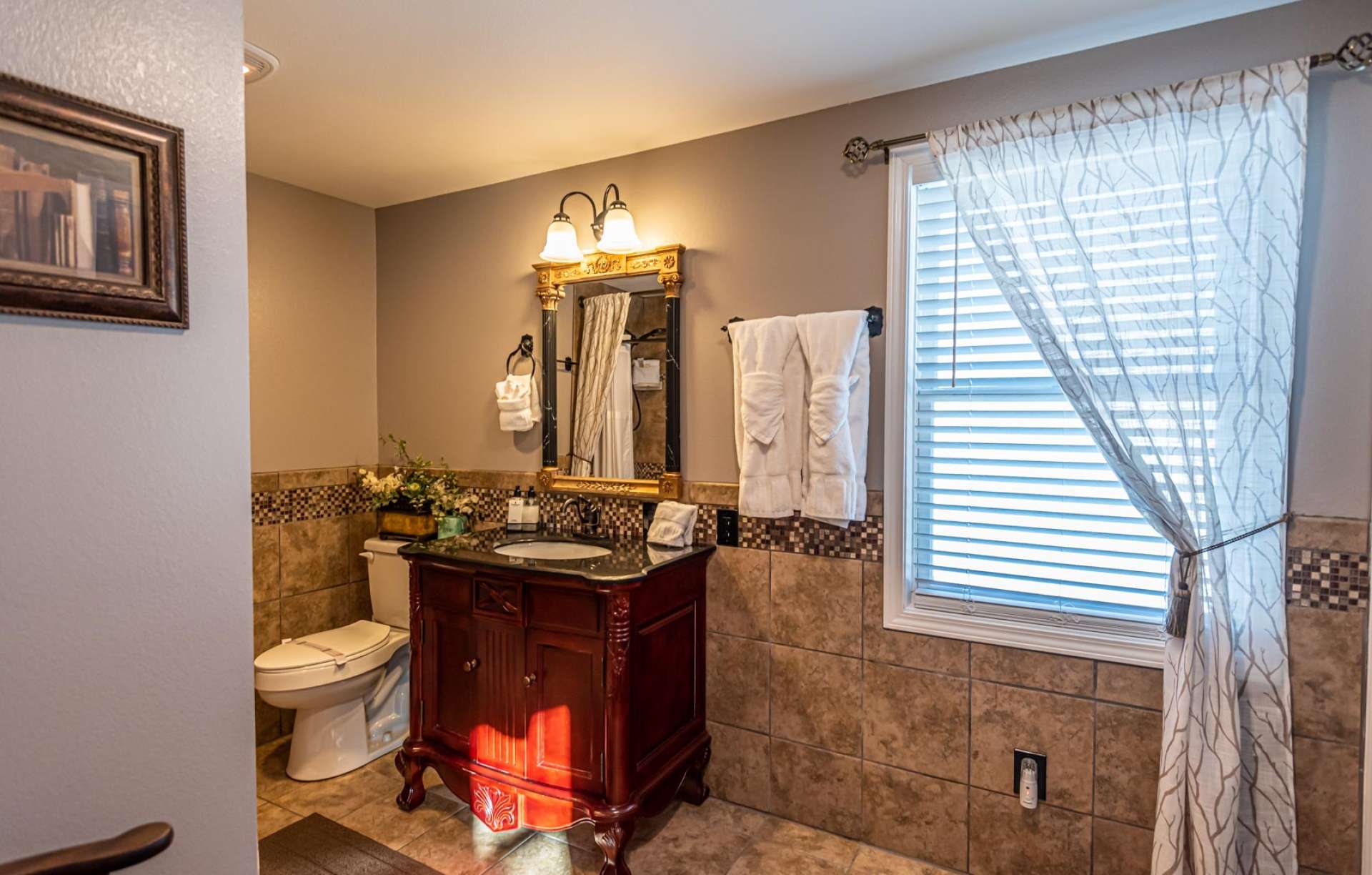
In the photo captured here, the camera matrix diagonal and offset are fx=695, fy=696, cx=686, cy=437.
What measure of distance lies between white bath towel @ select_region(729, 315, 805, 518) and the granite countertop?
1.20 ft

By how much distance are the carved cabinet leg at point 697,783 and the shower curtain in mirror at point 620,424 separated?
3.55ft

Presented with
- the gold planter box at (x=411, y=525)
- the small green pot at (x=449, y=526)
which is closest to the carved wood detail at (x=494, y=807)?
the small green pot at (x=449, y=526)

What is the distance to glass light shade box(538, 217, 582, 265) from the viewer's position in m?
2.70

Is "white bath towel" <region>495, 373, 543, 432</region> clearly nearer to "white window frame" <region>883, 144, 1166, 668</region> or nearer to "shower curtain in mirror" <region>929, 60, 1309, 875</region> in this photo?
"white window frame" <region>883, 144, 1166, 668</region>

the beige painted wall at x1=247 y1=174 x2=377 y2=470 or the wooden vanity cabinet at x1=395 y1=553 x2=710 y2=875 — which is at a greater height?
the beige painted wall at x1=247 y1=174 x2=377 y2=470

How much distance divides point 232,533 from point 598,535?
5.75ft

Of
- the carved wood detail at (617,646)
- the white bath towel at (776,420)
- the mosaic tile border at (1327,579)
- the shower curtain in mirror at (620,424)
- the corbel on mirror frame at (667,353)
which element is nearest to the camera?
the mosaic tile border at (1327,579)

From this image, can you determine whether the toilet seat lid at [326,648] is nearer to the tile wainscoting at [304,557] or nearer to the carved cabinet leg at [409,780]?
the tile wainscoting at [304,557]

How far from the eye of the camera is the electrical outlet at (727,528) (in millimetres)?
2551

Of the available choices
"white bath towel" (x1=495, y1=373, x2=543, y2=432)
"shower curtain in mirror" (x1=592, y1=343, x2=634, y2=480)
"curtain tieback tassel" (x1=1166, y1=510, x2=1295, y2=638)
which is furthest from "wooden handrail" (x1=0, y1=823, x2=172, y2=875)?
"curtain tieback tassel" (x1=1166, y1=510, x2=1295, y2=638)

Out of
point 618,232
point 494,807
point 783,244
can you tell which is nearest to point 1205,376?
point 783,244

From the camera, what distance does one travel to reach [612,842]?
210cm

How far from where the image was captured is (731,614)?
2.56m

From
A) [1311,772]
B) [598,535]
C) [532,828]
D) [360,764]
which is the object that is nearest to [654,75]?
[598,535]
